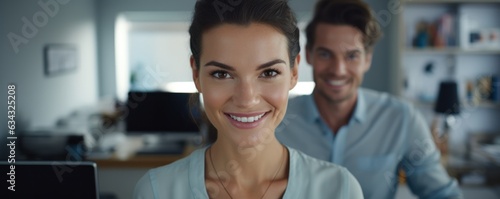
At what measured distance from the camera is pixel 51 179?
0.65 meters

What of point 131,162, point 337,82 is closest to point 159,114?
point 131,162

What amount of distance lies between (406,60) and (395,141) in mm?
1674

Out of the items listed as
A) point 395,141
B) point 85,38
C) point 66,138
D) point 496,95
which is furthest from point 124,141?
point 496,95

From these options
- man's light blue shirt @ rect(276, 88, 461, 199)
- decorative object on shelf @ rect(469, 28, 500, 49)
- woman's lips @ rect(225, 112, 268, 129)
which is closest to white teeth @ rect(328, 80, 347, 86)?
man's light blue shirt @ rect(276, 88, 461, 199)

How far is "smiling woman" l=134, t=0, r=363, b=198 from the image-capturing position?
594mm

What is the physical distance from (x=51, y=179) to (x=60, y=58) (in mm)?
1843

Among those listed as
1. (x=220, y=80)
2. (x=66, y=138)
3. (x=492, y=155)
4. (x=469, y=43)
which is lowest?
(x=492, y=155)

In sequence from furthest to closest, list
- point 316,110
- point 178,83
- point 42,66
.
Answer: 1. point 178,83
2. point 42,66
3. point 316,110

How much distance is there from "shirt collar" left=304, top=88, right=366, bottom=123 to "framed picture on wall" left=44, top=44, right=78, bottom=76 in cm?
121

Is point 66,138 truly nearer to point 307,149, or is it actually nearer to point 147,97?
point 147,97

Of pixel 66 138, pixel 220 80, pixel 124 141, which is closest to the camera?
pixel 220 80

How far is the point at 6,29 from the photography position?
0.83 metres

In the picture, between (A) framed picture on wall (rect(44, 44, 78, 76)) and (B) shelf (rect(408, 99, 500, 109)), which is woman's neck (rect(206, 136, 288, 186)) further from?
(B) shelf (rect(408, 99, 500, 109))

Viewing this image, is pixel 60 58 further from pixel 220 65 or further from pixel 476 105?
pixel 476 105
